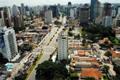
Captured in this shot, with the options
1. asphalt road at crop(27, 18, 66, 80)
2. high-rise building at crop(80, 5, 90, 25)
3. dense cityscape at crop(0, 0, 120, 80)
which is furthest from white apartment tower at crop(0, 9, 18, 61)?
high-rise building at crop(80, 5, 90, 25)

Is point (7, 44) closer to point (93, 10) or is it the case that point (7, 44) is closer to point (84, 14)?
point (84, 14)

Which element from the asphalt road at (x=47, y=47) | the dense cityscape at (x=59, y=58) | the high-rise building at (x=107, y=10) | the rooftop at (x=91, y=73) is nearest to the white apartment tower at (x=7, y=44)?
the dense cityscape at (x=59, y=58)

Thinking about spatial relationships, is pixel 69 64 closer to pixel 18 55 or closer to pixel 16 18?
pixel 18 55

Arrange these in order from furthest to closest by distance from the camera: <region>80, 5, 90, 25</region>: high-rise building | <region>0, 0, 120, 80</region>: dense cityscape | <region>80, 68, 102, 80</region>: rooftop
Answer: <region>80, 5, 90, 25</region>: high-rise building, <region>0, 0, 120, 80</region>: dense cityscape, <region>80, 68, 102, 80</region>: rooftop

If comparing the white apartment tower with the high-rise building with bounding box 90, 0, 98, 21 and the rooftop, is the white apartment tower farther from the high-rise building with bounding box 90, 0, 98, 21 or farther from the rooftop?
the high-rise building with bounding box 90, 0, 98, 21

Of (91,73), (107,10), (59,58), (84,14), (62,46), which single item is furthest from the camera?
(107,10)

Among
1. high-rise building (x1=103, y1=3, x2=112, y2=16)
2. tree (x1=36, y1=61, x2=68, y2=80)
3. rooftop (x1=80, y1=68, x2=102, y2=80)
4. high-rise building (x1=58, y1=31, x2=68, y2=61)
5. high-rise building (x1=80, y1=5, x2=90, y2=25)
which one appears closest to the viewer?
tree (x1=36, y1=61, x2=68, y2=80)

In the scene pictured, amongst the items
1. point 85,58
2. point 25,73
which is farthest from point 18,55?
point 85,58

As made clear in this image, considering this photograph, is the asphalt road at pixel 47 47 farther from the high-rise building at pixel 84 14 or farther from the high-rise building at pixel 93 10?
the high-rise building at pixel 93 10

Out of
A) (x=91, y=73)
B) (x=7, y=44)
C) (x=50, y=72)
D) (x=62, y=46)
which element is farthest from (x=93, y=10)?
(x=50, y=72)

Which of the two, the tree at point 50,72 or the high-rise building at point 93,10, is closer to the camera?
the tree at point 50,72
